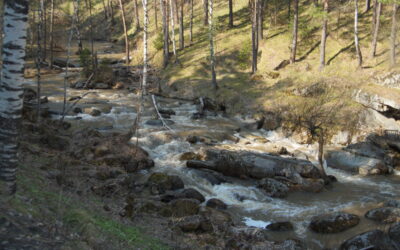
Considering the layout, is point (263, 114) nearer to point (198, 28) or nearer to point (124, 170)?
point (124, 170)

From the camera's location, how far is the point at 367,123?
22.0 meters

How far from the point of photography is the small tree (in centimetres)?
2212

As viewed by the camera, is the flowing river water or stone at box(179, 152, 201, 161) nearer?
the flowing river water

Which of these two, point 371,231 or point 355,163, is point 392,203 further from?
point 355,163

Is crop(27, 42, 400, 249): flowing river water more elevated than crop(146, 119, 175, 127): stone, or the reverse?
crop(146, 119, 175, 127): stone

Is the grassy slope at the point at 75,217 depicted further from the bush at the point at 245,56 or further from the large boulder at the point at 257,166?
the bush at the point at 245,56

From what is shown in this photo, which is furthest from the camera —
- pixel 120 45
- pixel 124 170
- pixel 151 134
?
pixel 120 45

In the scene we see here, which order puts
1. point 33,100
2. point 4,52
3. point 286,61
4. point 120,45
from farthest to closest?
1. point 120,45
2. point 286,61
3. point 33,100
4. point 4,52

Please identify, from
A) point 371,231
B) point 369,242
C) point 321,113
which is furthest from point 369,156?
point 369,242

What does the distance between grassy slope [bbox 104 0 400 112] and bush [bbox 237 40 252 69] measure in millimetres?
218

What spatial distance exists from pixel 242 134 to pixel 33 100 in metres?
14.5

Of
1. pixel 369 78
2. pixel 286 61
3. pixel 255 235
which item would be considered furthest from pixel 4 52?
pixel 286 61

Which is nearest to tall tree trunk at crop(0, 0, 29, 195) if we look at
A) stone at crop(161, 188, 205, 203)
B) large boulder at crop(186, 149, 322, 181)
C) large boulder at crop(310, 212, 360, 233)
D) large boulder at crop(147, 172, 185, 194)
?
stone at crop(161, 188, 205, 203)

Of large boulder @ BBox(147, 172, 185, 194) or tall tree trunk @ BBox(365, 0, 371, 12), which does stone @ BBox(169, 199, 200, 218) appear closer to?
large boulder @ BBox(147, 172, 185, 194)
